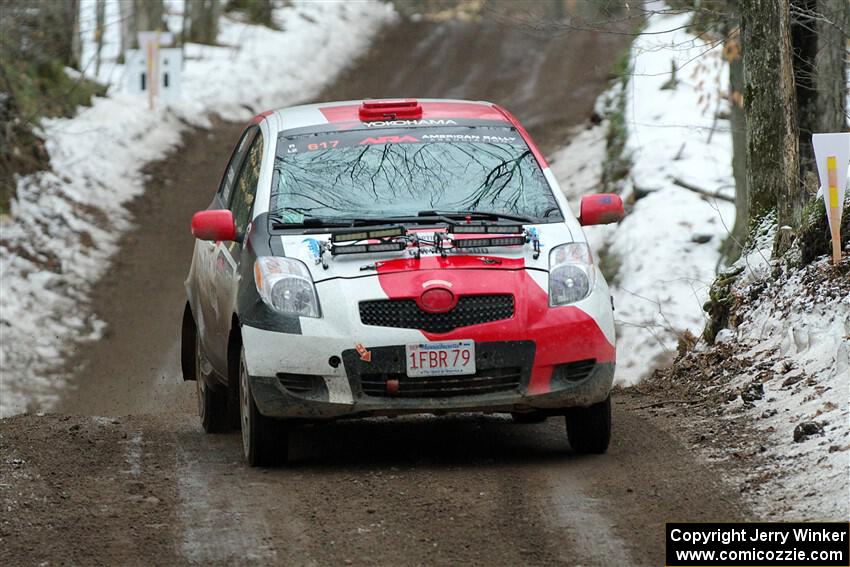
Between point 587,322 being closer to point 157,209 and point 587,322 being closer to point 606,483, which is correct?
point 606,483

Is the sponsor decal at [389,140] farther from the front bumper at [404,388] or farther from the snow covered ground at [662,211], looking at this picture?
the snow covered ground at [662,211]

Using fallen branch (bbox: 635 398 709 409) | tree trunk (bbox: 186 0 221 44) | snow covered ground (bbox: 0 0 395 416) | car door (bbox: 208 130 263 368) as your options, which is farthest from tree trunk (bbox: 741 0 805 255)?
tree trunk (bbox: 186 0 221 44)

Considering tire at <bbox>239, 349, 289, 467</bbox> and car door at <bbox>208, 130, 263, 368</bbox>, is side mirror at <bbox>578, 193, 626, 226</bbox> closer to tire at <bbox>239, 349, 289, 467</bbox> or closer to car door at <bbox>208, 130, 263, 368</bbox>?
car door at <bbox>208, 130, 263, 368</bbox>

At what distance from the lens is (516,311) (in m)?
7.04

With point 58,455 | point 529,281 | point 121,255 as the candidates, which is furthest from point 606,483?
point 121,255

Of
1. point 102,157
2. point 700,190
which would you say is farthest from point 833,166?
point 102,157

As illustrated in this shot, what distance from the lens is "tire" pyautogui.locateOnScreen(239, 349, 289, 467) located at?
7242mm

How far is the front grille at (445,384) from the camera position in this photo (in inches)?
276

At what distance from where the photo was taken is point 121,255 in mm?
19250

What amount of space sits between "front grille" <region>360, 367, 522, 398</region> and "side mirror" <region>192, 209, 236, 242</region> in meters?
1.31

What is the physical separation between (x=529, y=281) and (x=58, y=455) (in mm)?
2809

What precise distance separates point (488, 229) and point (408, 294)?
2.24ft

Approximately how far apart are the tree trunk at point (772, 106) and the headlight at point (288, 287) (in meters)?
4.33

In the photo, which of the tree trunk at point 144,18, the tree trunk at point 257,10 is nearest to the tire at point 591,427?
the tree trunk at point 144,18
